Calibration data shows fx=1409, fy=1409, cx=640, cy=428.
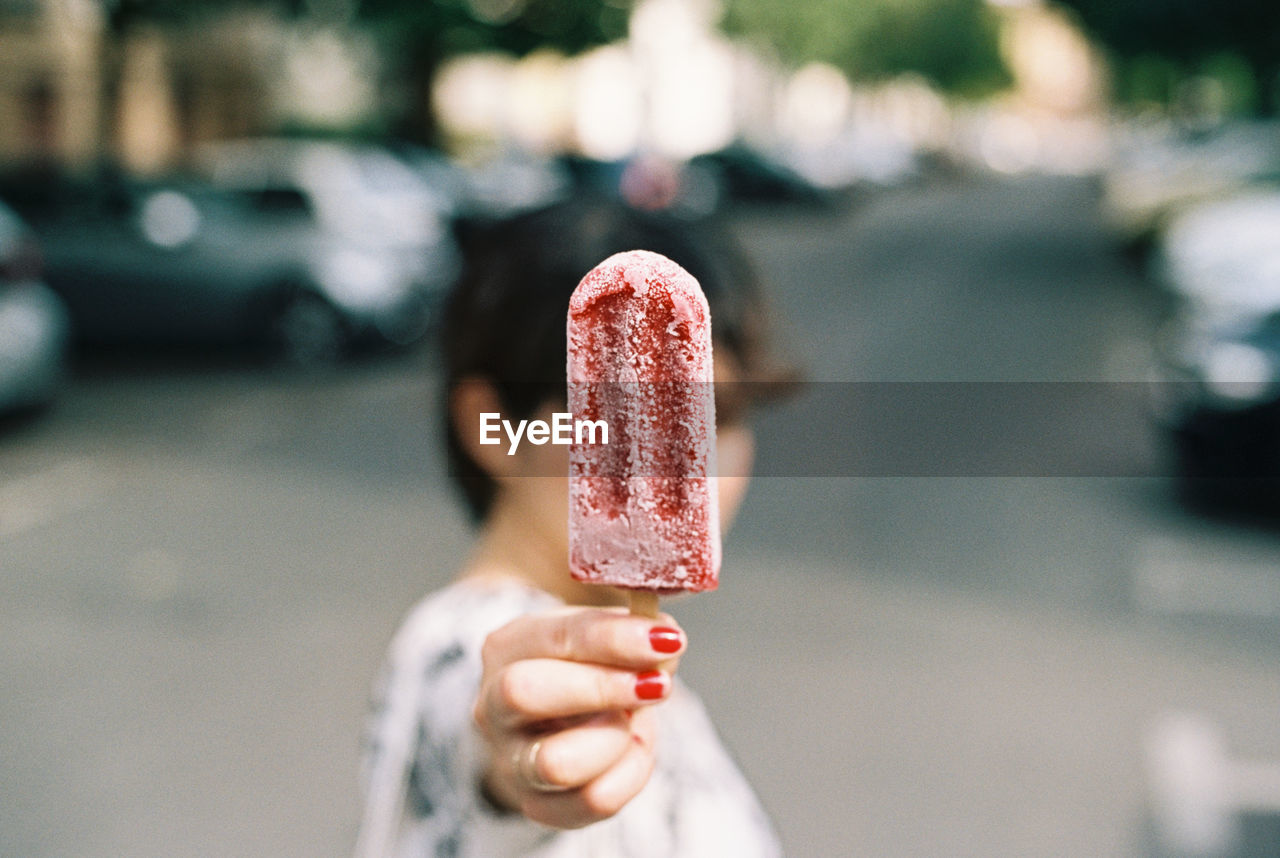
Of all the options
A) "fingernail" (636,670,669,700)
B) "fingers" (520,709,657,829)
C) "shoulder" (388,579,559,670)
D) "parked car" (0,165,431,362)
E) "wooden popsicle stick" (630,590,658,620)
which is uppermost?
"parked car" (0,165,431,362)

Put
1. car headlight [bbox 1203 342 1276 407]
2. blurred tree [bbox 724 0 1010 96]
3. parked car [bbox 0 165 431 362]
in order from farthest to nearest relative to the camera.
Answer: blurred tree [bbox 724 0 1010 96]
parked car [bbox 0 165 431 362]
car headlight [bbox 1203 342 1276 407]

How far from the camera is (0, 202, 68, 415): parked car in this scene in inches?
359

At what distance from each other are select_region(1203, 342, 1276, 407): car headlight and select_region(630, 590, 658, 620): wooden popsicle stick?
21.7 feet

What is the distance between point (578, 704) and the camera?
3.64 feet

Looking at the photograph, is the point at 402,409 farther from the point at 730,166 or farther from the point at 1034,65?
the point at 1034,65

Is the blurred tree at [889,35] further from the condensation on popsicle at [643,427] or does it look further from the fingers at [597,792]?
the fingers at [597,792]

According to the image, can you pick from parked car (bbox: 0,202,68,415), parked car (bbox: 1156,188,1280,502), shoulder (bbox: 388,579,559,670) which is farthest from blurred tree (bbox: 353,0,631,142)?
shoulder (bbox: 388,579,559,670)

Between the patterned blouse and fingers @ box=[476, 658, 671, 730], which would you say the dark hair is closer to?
the patterned blouse

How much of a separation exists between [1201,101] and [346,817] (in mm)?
56943

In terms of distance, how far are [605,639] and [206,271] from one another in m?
11.6

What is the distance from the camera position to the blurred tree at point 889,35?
4288cm

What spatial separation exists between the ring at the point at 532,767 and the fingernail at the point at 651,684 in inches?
3.7

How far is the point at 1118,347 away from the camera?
44.2 ft

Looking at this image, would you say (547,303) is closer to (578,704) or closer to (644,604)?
(644,604)
